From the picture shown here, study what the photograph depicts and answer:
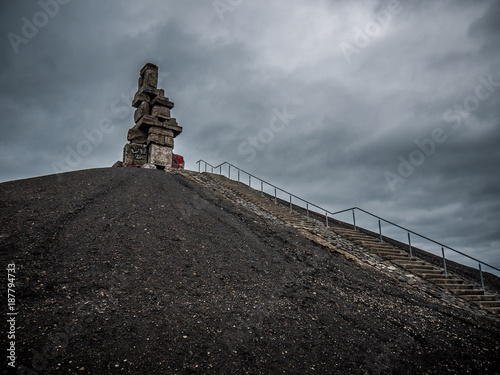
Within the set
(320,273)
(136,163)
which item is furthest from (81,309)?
(136,163)

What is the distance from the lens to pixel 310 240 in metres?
9.98

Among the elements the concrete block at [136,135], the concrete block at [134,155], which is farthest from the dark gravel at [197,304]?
the concrete block at [136,135]

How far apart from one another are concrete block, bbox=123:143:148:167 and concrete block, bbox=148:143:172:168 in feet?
1.69

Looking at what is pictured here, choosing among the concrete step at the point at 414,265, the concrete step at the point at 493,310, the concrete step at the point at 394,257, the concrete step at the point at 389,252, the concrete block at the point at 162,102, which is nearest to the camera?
the concrete step at the point at 493,310

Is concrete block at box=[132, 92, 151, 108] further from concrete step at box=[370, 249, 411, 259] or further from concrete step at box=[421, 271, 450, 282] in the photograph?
concrete step at box=[421, 271, 450, 282]

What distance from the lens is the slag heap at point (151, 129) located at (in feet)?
56.1

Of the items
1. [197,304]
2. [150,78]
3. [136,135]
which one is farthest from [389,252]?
[150,78]

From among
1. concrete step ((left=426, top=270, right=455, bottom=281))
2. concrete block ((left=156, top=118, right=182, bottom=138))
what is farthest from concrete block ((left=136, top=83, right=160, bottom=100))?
concrete step ((left=426, top=270, right=455, bottom=281))

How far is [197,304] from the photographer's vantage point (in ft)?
17.0

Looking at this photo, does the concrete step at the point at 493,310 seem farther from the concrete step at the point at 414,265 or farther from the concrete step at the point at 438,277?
the concrete step at the point at 414,265

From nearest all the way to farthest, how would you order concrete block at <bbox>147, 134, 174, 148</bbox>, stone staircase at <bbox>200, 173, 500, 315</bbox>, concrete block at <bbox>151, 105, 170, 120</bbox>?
stone staircase at <bbox>200, 173, 500, 315</bbox>, concrete block at <bbox>147, 134, 174, 148</bbox>, concrete block at <bbox>151, 105, 170, 120</bbox>

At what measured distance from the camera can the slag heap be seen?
1711 cm

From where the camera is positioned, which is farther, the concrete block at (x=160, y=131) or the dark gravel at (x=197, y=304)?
the concrete block at (x=160, y=131)

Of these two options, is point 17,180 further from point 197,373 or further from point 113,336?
point 197,373
